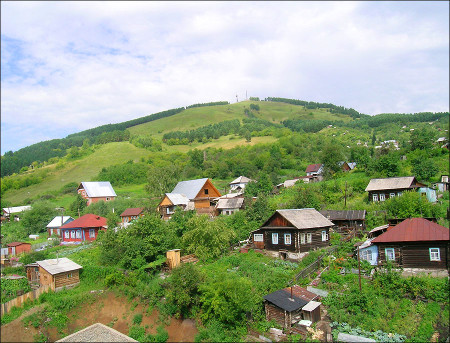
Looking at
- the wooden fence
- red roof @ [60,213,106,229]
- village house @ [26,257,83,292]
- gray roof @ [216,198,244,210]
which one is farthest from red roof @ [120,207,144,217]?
the wooden fence

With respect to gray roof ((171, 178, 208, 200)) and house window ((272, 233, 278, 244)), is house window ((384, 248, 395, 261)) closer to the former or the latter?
house window ((272, 233, 278, 244))

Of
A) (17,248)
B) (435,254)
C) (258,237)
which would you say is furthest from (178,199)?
(435,254)

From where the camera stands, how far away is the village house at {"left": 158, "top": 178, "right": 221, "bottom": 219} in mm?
43531

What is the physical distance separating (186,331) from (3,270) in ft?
61.9

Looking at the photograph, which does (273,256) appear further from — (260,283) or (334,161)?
(334,161)

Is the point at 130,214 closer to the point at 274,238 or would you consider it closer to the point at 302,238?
the point at 274,238

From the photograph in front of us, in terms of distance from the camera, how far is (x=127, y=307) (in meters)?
20.9

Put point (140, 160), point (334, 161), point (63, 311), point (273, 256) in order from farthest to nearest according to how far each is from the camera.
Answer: point (140, 160) < point (334, 161) < point (273, 256) < point (63, 311)

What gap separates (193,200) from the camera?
146 feet

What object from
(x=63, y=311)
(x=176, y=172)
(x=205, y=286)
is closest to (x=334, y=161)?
(x=176, y=172)

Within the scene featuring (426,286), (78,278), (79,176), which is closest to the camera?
(426,286)

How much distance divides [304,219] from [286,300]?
10580 mm

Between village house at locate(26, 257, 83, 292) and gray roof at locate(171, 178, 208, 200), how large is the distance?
71.5 feet

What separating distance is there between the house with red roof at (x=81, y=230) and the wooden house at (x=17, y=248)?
4234mm
